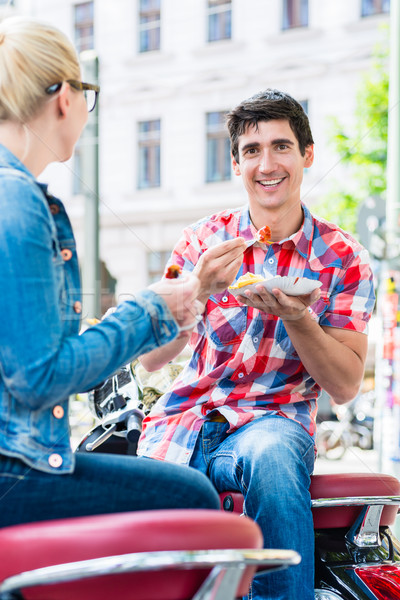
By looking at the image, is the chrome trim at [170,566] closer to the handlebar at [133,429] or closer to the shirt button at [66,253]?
the shirt button at [66,253]

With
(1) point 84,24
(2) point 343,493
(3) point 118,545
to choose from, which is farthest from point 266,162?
(1) point 84,24

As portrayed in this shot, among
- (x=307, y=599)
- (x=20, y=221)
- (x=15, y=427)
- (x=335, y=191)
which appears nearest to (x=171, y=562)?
(x=15, y=427)

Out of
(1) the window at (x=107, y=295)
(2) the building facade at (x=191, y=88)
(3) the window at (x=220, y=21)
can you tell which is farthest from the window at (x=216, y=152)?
(1) the window at (x=107, y=295)

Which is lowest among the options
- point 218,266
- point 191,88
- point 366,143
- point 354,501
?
point 354,501

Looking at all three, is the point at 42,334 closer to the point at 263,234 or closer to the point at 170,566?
the point at 170,566

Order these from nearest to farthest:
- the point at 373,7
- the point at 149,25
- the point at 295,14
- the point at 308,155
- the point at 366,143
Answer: the point at 308,155 < the point at 366,143 < the point at 373,7 < the point at 295,14 < the point at 149,25

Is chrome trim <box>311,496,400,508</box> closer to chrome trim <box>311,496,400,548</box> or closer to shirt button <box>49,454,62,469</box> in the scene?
chrome trim <box>311,496,400,548</box>

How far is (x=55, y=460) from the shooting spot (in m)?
1.29

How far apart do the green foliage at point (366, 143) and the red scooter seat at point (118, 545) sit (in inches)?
418

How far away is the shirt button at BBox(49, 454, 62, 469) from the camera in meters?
1.28

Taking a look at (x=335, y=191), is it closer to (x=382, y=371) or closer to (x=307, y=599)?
(x=382, y=371)

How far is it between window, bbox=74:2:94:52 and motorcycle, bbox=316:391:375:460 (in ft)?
38.1

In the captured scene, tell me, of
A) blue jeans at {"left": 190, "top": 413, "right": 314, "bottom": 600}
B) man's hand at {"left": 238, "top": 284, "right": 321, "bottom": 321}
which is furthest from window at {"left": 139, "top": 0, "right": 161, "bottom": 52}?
blue jeans at {"left": 190, "top": 413, "right": 314, "bottom": 600}

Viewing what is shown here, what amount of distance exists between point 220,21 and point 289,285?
16145mm
